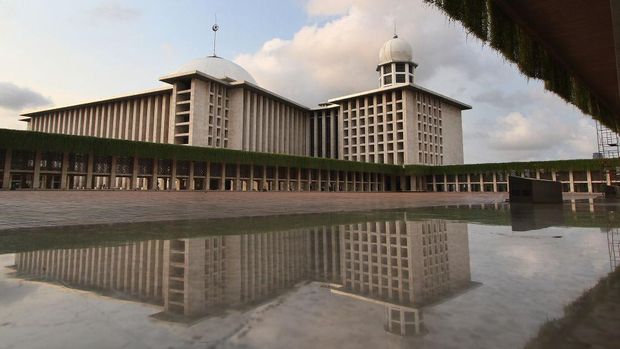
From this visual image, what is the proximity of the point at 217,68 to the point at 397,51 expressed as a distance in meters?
42.1

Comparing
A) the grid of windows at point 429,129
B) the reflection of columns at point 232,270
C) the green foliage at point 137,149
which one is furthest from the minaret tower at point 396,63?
the reflection of columns at point 232,270

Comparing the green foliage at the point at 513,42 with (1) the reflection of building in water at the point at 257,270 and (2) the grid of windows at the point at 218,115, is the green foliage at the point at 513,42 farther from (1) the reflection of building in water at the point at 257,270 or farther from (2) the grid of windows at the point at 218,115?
(2) the grid of windows at the point at 218,115

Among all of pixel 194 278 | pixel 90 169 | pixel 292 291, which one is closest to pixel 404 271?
pixel 292 291

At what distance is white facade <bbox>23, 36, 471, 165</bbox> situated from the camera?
189 ft

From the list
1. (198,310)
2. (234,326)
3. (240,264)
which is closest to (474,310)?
(234,326)

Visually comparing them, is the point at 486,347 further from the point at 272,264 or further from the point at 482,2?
the point at 482,2

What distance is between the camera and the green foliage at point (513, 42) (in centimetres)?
494

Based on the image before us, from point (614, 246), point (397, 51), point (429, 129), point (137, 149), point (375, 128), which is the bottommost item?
point (614, 246)

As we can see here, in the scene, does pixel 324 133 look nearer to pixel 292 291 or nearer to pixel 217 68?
pixel 217 68

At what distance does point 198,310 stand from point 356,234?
4584 mm

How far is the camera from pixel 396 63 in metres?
81.1

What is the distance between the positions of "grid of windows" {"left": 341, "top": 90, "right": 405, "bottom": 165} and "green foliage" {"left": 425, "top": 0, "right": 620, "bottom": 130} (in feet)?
207

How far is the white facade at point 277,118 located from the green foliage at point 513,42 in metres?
53.7

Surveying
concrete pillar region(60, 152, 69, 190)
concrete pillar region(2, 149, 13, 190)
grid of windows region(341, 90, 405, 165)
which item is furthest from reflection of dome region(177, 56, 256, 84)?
concrete pillar region(2, 149, 13, 190)
